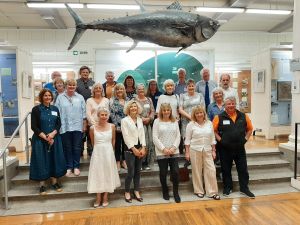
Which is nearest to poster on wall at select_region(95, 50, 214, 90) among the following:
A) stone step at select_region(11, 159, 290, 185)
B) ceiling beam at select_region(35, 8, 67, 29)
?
ceiling beam at select_region(35, 8, 67, 29)

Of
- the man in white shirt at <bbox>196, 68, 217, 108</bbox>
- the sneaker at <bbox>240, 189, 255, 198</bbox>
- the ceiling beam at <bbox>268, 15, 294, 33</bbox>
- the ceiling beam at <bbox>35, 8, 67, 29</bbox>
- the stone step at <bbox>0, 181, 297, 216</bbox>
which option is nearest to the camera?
the stone step at <bbox>0, 181, 297, 216</bbox>

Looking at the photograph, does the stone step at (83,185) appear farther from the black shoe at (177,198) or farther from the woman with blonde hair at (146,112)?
the woman with blonde hair at (146,112)

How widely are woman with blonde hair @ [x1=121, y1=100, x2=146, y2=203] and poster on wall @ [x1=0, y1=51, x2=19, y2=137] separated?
4.13 metres

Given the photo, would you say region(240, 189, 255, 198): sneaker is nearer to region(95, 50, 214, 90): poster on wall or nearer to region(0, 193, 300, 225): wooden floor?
region(0, 193, 300, 225): wooden floor

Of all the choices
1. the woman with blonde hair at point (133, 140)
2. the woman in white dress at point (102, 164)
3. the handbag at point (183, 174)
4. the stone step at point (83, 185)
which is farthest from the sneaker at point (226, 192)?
the woman in white dress at point (102, 164)

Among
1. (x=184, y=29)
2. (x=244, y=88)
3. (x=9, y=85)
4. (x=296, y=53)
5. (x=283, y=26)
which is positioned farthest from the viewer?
Answer: (x=244, y=88)

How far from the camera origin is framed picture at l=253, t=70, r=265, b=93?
819 centimetres

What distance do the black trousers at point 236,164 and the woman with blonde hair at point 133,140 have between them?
1276mm

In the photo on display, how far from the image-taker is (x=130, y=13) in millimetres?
8492

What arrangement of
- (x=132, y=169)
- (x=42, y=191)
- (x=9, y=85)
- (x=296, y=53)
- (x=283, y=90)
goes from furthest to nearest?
(x=283, y=90), (x=9, y=85), (x=296, y=53), (x=42, y=191), (x=132, y=169)

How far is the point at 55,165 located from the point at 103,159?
29.5 inches

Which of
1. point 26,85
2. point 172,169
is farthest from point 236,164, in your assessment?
point 26,85

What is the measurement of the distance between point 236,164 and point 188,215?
47.8 inches

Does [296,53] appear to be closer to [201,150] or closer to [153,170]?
[201,150]
